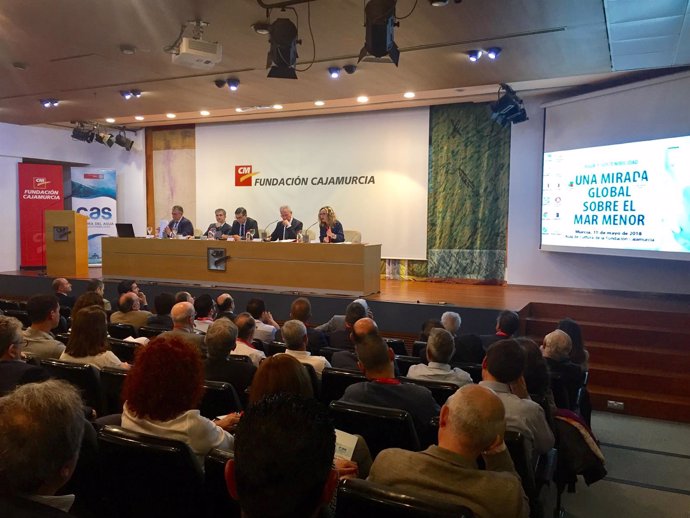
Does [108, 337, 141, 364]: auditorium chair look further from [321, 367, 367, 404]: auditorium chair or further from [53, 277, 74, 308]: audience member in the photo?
[53, 277, 74, 308]: audience member

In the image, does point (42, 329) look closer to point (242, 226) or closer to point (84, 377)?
point (84, 377)

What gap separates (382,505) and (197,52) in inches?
187

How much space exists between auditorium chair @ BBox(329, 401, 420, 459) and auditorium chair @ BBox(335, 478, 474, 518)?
69 cm

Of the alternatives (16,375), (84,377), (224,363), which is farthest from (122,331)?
(16,375)

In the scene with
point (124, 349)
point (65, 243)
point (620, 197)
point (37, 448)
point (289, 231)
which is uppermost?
point (620, 197)

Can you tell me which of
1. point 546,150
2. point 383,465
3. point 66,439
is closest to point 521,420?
point 383,465

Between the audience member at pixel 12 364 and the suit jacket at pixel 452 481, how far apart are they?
5.73 ft

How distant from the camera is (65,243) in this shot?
9.16 m

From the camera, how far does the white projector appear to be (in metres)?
5.08

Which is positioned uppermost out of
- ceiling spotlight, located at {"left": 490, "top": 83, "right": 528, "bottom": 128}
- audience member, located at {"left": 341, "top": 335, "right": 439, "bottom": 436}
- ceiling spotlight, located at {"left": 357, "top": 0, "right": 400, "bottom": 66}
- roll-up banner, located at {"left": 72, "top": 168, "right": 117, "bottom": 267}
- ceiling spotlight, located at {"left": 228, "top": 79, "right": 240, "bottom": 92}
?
ceiling spotlight, located at {"left": 228, "top": 79, "right": 240, "bottom": 92}

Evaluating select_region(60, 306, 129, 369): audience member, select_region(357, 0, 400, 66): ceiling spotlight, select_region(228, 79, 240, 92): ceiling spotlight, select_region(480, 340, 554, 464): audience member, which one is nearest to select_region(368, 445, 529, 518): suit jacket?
select_region(480, 340, 554, 464): audience member

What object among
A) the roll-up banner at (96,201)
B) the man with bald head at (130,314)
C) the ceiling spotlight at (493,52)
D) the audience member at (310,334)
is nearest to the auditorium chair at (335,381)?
the audience member at (310,334)

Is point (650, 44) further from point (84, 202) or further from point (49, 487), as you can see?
point (84, 202)

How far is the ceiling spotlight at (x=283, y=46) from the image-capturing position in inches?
184
